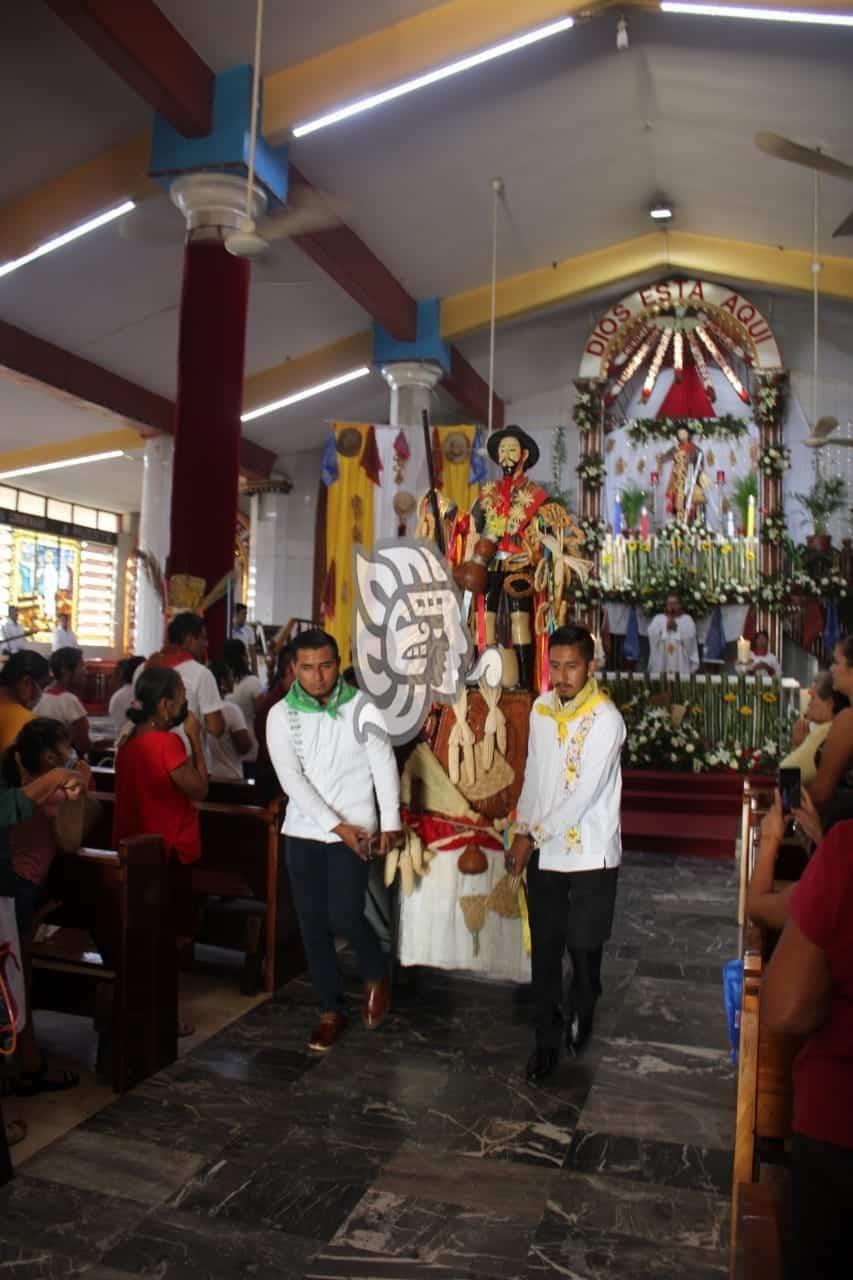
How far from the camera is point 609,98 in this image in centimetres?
912

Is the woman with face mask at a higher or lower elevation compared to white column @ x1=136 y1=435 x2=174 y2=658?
lower

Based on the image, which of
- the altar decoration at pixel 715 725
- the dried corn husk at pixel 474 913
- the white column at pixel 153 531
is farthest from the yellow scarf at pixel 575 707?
the white column at pixel 153 531

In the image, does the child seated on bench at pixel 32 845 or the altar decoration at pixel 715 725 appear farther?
the altar decoration at pixel 715 725

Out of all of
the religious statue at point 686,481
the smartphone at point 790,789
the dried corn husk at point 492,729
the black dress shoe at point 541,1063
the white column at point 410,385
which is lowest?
the black dress shoe at point 541,1063

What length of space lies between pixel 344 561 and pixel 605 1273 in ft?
28.1

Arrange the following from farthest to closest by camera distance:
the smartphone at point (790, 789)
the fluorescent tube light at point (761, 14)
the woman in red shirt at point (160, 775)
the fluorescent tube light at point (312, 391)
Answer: the fluorescent tube light at point (312, 391) < the fluorescent tube light at point (761, 14) < the woman in red shirt at point (160, 775) < the smartphone at point (790, 789)

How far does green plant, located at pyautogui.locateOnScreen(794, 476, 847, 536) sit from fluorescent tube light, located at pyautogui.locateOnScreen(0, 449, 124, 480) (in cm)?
889

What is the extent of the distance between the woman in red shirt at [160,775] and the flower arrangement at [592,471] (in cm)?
1091

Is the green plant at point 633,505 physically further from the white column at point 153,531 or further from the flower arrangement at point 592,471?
the white column at point 153,531

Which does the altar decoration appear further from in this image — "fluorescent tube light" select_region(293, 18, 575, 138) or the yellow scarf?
the yellow scarf

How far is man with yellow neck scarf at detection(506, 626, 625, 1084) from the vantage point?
12.4 feet

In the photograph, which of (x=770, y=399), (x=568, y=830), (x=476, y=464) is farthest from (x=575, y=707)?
(x=770, y=399)

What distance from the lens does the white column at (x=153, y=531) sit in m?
11.6

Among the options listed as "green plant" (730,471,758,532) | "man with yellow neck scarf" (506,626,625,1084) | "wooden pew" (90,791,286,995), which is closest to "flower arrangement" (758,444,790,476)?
"green plant" (730,471,758,532)
